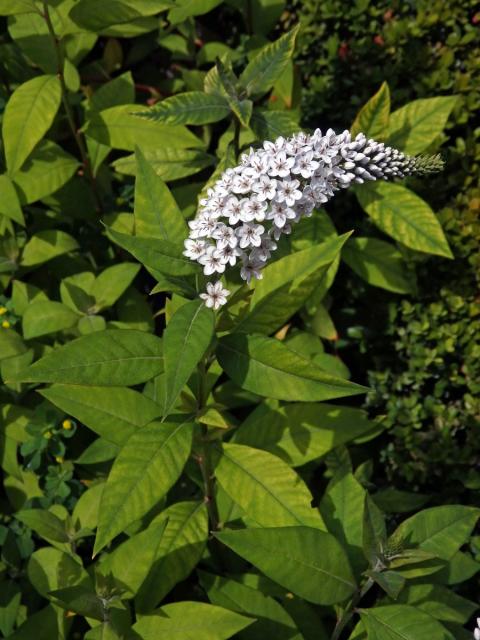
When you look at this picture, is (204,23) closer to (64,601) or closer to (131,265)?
(131,265)

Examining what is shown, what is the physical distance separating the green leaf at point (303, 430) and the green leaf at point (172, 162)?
3.99 feet

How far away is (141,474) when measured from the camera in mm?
2221

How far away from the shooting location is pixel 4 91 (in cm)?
369

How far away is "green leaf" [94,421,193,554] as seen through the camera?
2.15 m

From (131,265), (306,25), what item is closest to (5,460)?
(131,265)

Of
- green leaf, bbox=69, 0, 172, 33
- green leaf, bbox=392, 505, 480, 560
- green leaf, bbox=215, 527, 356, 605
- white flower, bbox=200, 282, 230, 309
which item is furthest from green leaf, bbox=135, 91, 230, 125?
green leaf, bbox=392, 505, 480, 560

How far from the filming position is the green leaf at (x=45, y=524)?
2.69 metres

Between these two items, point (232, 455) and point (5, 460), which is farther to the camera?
point (5, 460)

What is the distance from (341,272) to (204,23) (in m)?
2.02

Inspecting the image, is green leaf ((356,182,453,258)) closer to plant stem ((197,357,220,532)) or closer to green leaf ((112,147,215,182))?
green leaf ((112,147,215,182))

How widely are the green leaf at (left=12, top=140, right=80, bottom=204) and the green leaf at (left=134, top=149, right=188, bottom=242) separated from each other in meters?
0.97

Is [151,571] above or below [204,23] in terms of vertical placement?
below

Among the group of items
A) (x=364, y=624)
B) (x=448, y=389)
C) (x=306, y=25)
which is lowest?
(x=448, y=389)

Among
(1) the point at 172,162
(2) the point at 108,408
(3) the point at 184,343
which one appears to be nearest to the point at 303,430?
(2) the point at 108,408
